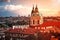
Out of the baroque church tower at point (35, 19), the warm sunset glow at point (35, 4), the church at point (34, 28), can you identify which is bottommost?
the church at point (34, 28)

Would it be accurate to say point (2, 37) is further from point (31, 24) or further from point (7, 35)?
point (31, 24)

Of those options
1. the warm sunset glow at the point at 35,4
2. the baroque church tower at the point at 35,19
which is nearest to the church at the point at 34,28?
the baroque church tower at the point at 35,19

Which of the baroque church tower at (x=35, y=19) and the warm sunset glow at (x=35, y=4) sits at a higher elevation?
the warm sunset glow at (x=35, y=4)

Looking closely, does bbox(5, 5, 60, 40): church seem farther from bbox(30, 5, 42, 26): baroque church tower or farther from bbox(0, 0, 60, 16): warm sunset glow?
bbox(0, 0, 60, 16): warm sunset glow

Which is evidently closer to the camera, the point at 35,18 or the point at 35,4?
the point at 35,18

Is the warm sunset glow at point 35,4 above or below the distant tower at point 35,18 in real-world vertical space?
above

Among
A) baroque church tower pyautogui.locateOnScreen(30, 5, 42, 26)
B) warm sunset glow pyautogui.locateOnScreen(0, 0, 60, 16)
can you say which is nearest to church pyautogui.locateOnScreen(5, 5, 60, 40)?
baroque church tower pyautogui.locateOnScreen(30, 5, 42, 26)

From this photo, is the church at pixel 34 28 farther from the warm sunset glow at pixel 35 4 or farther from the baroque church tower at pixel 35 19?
the warm sunset glow at pixel 35 4

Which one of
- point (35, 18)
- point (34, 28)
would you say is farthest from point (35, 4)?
point (34, 28)

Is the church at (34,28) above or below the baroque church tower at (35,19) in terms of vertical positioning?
below

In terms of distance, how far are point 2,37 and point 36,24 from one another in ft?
2.35

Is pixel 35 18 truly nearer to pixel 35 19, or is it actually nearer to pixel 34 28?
pixel 35 19

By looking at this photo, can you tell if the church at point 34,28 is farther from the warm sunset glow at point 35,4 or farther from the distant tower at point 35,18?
the warm sunset glow at point 35,4

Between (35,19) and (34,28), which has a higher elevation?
(35,19)
